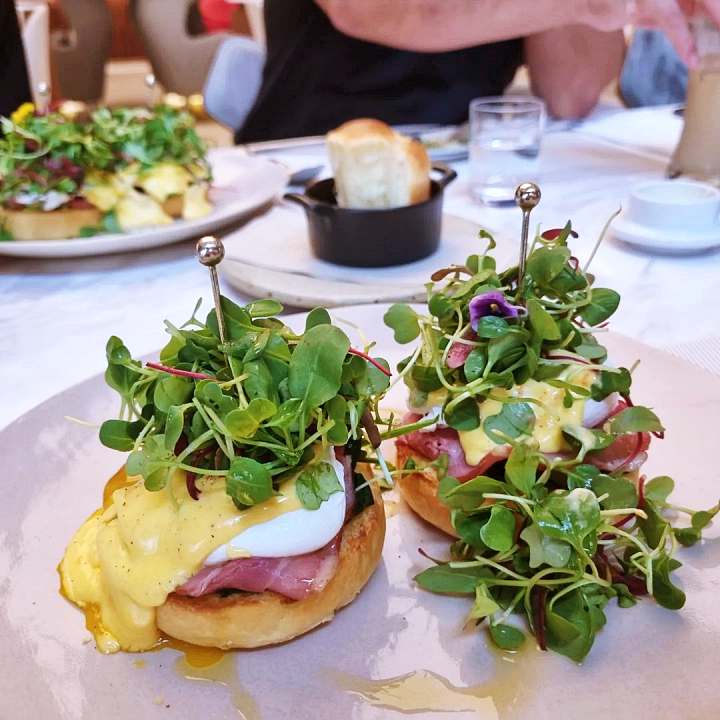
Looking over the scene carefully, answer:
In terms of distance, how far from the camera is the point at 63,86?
27.6ft

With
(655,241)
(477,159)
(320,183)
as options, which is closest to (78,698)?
(320,183)

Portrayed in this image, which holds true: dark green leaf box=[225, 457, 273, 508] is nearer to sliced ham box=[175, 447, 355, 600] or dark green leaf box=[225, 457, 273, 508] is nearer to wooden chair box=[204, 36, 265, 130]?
sliced ham box=[175, 447, 355, 600]

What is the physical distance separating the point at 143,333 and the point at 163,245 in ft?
1.53

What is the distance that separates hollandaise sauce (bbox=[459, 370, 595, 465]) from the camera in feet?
2.85

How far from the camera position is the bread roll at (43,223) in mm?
1722

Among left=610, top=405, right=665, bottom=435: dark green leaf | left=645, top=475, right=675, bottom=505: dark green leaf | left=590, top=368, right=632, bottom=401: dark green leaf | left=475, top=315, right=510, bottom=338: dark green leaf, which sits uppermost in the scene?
left=475, top=315, right=510, bottom=338: dark green leaf

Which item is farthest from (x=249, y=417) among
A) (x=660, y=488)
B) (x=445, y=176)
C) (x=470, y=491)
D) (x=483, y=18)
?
(x=483, y=18)

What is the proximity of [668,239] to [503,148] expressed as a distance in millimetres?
639

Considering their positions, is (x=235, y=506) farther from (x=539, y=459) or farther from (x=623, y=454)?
(x=623, y=454)

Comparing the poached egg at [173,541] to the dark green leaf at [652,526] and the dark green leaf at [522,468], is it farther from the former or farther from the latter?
the dark green leaf at [652,526]

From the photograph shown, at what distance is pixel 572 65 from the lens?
276cm

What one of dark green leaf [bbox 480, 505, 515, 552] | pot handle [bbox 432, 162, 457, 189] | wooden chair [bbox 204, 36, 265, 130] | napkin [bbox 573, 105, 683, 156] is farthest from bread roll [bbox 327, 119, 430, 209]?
wooden chair [bbox 204, 36, 265, 130]

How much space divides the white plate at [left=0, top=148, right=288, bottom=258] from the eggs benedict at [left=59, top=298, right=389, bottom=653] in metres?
0.92

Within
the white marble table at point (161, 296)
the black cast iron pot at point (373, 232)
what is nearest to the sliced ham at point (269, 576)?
the white marble table at point (161, 296)
